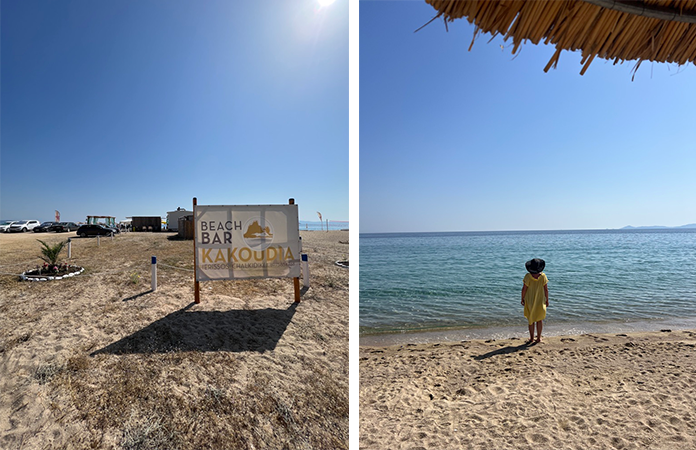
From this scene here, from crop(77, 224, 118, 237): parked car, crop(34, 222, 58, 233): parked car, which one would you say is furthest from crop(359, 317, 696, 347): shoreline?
crop(34, 222, 58, 233): parked car

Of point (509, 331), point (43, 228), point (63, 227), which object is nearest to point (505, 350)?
point (509, 331)

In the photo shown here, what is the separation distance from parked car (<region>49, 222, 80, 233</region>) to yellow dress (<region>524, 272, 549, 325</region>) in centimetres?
2553

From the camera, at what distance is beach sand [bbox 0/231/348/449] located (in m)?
2.50

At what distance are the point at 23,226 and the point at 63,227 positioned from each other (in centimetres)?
185

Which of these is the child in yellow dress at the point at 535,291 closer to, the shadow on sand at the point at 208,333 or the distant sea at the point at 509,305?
the distant sea at the point at 509,305

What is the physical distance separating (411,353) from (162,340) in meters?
4.00

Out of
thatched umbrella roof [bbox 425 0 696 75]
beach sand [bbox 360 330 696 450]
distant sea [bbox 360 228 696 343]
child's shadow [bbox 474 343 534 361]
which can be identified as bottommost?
distant sea [bbox 360 228 696 343]

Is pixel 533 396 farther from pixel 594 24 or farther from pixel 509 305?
pixel 509 305

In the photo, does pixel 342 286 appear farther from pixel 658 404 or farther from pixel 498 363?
pixel 658 404

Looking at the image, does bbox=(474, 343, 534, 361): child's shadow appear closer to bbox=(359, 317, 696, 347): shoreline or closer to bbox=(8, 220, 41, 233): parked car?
bbox=(359, 317, 696, 347): shoreline

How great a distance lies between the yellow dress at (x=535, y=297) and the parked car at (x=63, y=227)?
25.5 m

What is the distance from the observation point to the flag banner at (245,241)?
16.5ft

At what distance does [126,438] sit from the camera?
93.8 inches

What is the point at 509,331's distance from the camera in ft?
23.6
